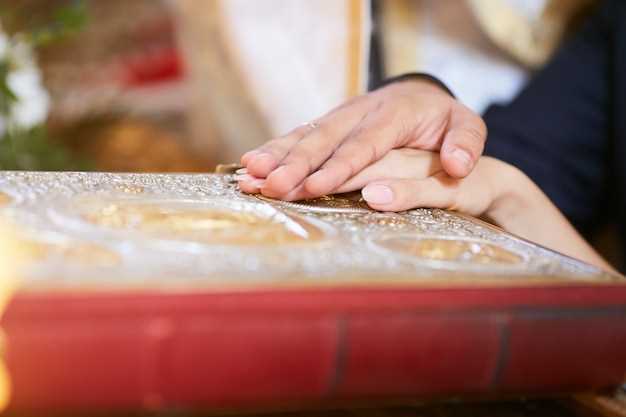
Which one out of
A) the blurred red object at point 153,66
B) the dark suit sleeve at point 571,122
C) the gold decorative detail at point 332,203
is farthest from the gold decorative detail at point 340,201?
the blurred red object at point 153,66

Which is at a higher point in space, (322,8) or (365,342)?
(322,8)

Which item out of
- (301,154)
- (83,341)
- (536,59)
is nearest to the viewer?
(83,341)

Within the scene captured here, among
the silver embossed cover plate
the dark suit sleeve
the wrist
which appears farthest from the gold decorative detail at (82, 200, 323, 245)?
the dark suit sleeve

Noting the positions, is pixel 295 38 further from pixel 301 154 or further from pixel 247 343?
pixel 247 343

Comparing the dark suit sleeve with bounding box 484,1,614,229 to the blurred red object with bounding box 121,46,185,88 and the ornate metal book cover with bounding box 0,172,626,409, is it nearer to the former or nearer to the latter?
the ornate metal book cover with bounding box 0,172,626,409

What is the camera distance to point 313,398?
330 mm

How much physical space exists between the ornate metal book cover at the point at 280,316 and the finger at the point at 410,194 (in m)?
0.09

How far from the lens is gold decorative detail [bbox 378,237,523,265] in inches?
15.3

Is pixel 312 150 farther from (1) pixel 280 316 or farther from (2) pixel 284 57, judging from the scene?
(2) pixel 284 57

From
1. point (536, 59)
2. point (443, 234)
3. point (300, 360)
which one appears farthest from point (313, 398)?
point (536, 59)

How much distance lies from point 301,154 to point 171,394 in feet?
0.92

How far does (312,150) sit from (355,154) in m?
0.03

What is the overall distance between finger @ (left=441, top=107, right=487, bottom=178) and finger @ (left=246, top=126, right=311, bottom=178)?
0.39 ft

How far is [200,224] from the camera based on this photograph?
40 centimetres
